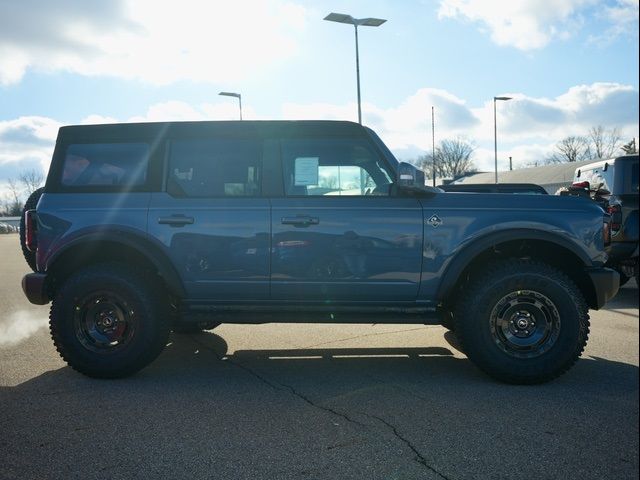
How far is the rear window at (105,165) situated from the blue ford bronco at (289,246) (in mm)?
12

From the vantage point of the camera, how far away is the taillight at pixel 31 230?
13.9 ft

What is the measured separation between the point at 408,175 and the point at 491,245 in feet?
2.75

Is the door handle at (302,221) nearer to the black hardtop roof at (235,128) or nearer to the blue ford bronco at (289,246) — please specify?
the blue ford bronco at (289,246)

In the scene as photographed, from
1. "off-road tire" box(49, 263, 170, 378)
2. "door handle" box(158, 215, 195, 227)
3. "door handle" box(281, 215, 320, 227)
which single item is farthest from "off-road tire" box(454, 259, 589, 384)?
"off-road tire" box(49, 263, 170, 378)

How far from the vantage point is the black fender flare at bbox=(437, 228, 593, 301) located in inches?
153

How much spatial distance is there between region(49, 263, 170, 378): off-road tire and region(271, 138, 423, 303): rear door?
3.41 feet

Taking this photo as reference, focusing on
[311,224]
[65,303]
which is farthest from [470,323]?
[65,303]

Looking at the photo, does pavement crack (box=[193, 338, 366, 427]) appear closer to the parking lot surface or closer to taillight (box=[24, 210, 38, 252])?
the parking lot surface

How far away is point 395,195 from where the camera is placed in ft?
13.3

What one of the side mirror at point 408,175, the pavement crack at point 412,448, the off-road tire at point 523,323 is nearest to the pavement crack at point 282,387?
the pavement crack at point 412,448

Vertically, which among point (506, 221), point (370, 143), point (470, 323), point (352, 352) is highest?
point (370, 143)

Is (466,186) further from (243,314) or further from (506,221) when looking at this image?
(243,314)

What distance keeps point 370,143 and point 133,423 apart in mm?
2728

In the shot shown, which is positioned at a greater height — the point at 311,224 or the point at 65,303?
the point at 311,224
